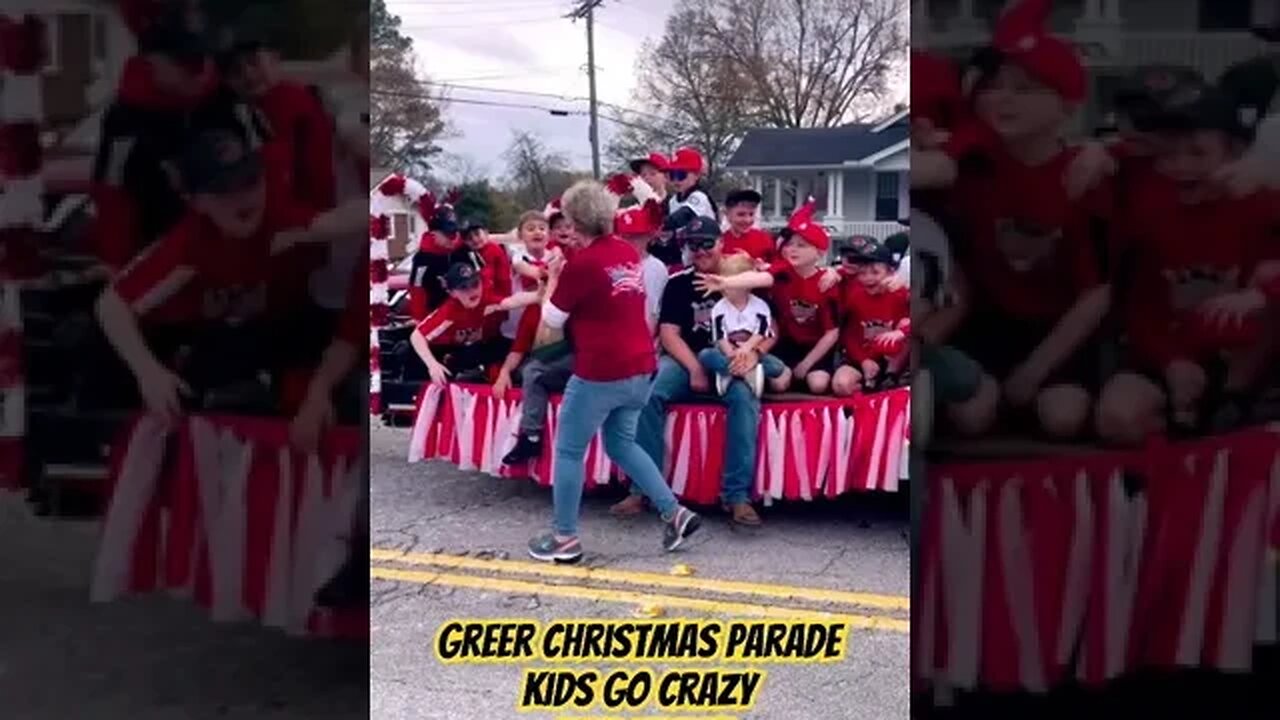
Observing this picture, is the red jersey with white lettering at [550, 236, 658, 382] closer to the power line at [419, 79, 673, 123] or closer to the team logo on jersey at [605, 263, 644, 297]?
the team logo on jersey at [605, 263, 644, 297]

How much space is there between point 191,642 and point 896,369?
1.34m

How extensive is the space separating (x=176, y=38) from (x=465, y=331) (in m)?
0.66

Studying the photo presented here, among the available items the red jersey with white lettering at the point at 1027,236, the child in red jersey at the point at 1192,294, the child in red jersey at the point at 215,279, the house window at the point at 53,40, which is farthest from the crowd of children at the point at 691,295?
the house window at the point at 53,40

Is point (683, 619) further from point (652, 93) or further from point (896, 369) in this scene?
point (652, 93)

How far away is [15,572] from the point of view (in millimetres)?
2332

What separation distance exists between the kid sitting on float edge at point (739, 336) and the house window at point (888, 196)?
24 centimetres

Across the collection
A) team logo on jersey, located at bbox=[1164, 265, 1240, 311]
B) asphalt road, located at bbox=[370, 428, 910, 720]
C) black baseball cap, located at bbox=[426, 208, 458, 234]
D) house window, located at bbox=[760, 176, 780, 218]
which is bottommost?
asphalt road, located at bbox=[370, 428, 910, 720]

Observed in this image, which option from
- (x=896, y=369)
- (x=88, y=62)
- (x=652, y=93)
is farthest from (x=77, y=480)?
(x=896, y=369)

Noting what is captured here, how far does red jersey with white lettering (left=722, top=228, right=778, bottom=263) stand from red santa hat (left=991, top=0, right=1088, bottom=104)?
1.52ft

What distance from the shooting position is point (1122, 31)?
194 cm

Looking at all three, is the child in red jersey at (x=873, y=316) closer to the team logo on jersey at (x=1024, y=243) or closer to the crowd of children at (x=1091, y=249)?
the crowd of children at (x=1091, y=249)

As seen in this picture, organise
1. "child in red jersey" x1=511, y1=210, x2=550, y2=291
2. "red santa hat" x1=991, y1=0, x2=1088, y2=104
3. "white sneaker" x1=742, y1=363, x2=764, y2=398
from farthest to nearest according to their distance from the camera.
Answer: "white sneaker" x1=742, y1=363, x2=764, y2=398 → "child in red jersey" x1=511, y1=210, x2=550, y2=291 → "red santa hat" x1=991, y1=0, x2=1088, y2=104

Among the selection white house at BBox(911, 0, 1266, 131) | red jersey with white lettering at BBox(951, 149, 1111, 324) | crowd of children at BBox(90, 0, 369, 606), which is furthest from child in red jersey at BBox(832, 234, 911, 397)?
crowd of children at BBox(90, 0, 369, 606)

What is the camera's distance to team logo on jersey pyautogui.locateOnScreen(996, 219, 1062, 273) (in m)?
1.99
